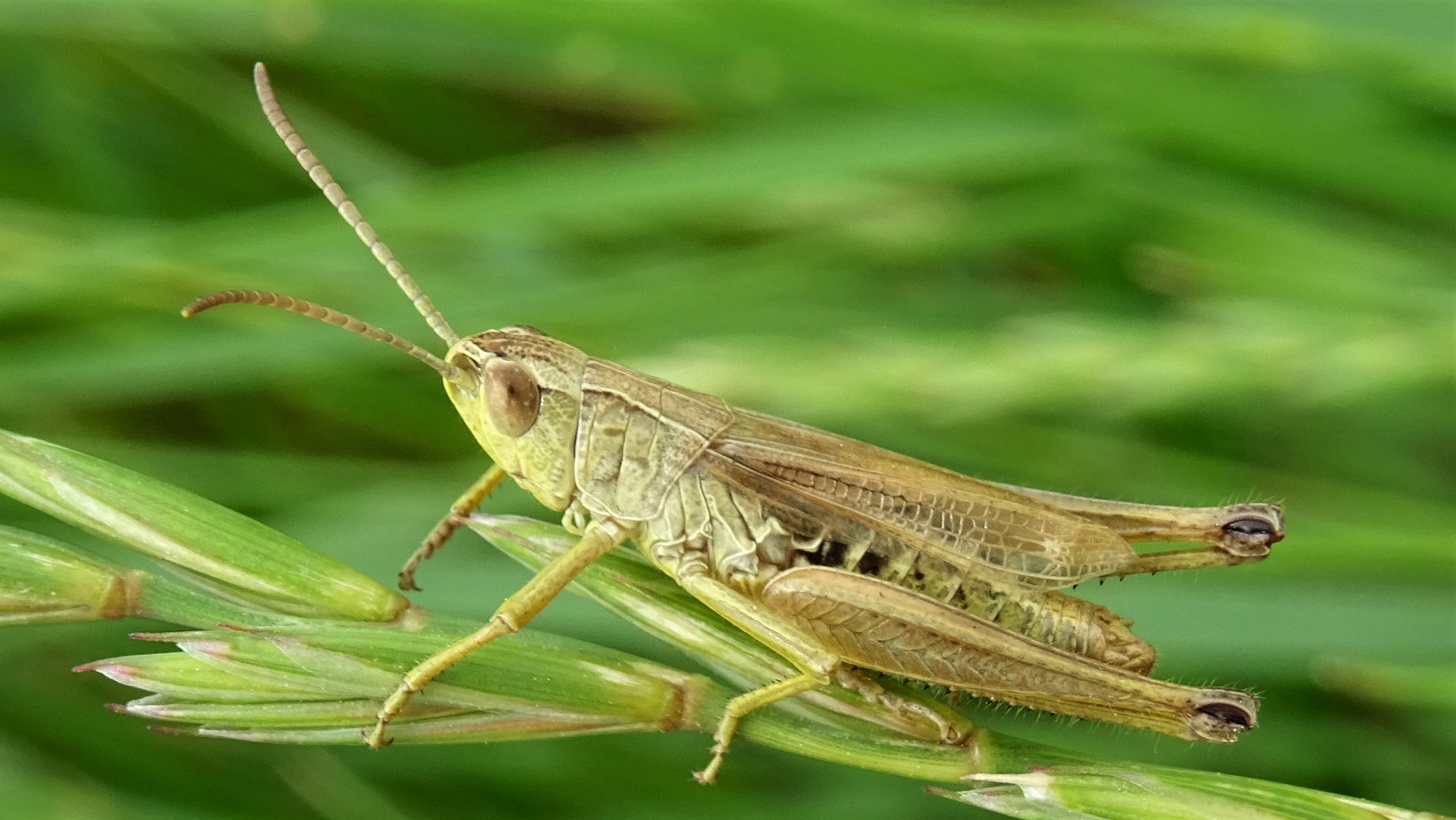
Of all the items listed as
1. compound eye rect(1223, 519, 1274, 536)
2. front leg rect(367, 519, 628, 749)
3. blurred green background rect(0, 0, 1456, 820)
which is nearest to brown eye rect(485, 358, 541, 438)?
front leg rect(367, 519, 628, 749)

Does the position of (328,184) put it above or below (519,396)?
above

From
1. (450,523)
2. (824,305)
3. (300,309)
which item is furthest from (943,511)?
(824,305)

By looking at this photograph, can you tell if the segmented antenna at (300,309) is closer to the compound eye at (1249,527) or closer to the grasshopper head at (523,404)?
the grasshopper head at (523,404)

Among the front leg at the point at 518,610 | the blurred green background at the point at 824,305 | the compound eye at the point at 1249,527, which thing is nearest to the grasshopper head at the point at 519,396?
the front leg at the point at 518,610

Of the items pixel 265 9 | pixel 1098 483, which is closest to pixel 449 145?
pixel 265 9

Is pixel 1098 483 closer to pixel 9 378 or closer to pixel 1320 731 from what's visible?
pixel 1320 731

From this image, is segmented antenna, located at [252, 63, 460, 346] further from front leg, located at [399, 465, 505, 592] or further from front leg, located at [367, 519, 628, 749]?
front leg, located at [367, 519, 628, 749]

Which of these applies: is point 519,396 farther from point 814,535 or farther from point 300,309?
point 814,535
